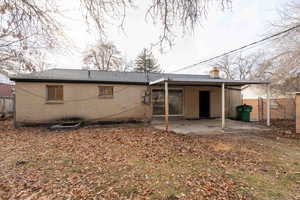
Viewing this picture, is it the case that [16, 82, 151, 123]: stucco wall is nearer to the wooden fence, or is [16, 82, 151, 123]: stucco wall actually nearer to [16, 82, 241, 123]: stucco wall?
[16, 82, 241, 123]: stucco wall

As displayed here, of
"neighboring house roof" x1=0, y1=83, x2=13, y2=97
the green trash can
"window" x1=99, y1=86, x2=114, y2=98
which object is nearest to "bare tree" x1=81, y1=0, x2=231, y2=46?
"window" x1=99, y1=86, x2=114, y2=98

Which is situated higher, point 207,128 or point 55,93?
point 55,93

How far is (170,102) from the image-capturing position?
10102 mm

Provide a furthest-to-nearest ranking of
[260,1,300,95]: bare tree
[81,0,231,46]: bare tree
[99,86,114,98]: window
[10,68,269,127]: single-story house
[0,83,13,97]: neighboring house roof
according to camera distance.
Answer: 1. [0,83,13,97]: neighboring house roof
2. [99,86,114,98]: window
3. [10,68,269,127]: single-story house
4. [260,1,300,95]: bare tree
5. [81,0,231,46]: bare tree

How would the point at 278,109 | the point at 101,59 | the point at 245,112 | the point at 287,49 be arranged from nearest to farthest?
1. the point at 287,49
2. the point at 245,112
3. the point at 278,109
4. the point at 101,59

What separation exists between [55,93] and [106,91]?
9.36 ft

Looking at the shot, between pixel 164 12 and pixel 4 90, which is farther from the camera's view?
pixel 4 90

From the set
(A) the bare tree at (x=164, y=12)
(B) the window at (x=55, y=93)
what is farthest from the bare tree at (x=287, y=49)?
(B) the window at (x=55, y=93)

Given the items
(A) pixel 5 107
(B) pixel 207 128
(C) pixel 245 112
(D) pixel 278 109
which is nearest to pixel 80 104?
(B) pixel 207 128

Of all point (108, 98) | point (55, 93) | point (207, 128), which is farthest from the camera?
point (108, 98)

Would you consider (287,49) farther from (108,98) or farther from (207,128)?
(108,98)

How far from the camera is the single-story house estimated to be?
7645 millimetres

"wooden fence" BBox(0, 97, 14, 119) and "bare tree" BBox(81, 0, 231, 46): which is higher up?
"bare tree" BBox(81, 0, 231, 46)

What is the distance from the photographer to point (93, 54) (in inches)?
825
